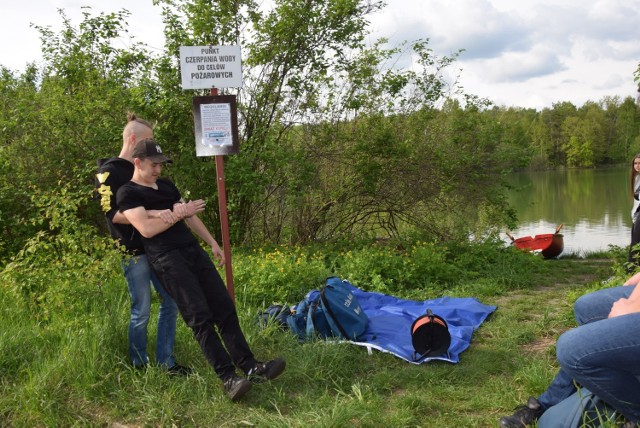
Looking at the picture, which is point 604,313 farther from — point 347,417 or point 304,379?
point 304,379

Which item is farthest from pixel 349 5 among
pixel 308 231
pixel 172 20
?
pixel 308 231

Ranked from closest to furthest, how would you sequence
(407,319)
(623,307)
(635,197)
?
1. (623,307)
2. (407,319)
3. (635,197)

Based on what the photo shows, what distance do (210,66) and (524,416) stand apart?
3.31 m

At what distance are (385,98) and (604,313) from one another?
7098mm

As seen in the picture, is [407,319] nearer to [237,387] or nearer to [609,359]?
[237,387]

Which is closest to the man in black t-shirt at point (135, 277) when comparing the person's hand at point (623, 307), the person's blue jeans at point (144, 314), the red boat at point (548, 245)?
the person's blue jeans at point (144, 314)

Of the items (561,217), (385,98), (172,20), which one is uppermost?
(172,20)

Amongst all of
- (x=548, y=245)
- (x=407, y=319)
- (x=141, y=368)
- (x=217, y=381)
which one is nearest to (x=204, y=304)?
(x=217, y=381)

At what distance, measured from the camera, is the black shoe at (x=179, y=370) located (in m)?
3.60

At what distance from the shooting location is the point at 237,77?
4.43 meters

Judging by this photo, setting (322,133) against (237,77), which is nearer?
(237,77)

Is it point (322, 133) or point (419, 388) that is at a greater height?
point (322, 133)

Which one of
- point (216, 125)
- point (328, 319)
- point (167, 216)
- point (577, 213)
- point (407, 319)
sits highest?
point (216, 125)

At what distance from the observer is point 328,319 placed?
14.3 feet
